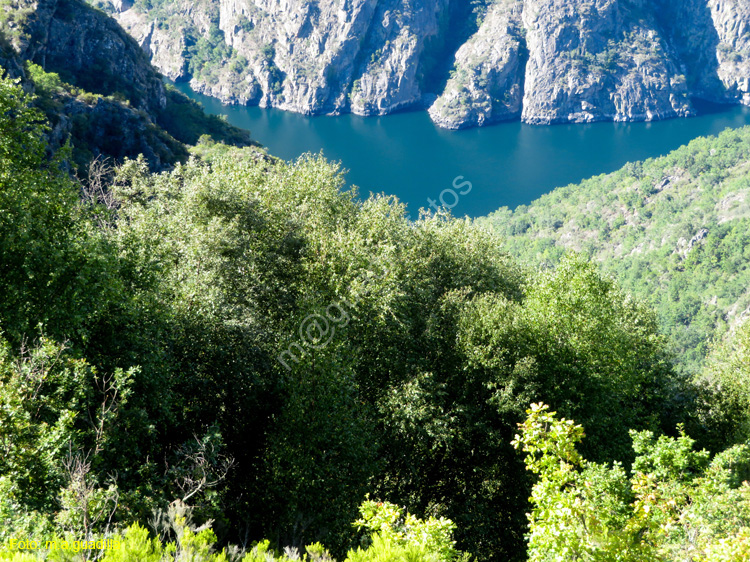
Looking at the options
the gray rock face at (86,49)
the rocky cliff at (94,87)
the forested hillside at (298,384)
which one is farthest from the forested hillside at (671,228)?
the forested hillside at (298,384)

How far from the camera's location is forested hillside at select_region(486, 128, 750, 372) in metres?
120

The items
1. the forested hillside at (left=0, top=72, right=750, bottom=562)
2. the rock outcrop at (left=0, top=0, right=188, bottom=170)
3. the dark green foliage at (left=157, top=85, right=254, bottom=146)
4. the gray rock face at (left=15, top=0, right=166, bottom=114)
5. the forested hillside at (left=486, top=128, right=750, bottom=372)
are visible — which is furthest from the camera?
the forested hillside at (left=486, top=128, right=750, bottom=372)

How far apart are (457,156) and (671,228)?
61.2 metres

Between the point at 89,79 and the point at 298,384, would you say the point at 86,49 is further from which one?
the point at 298,384

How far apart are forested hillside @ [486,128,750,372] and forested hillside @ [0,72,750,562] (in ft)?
309

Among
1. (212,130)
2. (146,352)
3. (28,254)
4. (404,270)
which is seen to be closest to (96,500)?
(146,352)

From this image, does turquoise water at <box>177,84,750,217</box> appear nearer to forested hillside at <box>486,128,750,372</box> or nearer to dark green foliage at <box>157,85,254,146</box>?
forested hillside at <box>486,128,750,372</box>

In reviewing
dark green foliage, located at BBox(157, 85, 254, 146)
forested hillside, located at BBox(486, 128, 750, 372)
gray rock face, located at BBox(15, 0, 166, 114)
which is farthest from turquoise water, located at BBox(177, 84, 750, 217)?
gray rock face, located at BBox(15, 0, 166, 114)

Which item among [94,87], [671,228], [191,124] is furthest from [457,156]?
[94,87]

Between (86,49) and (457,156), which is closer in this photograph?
(86,49)

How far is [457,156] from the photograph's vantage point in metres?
164

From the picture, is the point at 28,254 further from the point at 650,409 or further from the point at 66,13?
the point at 66,13

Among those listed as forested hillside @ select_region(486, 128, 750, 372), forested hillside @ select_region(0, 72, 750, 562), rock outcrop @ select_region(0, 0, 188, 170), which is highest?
forested hillside @ select_region(486, 128, 750, 372)

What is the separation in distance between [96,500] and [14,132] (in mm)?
9909
